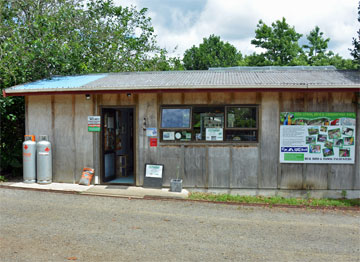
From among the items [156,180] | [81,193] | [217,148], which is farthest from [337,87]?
[81,193]

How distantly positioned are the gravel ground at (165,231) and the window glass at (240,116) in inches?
88.7

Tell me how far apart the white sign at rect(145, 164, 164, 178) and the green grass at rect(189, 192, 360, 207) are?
1.06 metres

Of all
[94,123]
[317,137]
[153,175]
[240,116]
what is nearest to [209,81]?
[240,116]

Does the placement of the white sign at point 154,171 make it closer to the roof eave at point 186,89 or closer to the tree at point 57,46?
the roof eave at point 186,89

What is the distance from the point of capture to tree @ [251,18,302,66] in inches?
1368

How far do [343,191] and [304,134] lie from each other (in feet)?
5.84

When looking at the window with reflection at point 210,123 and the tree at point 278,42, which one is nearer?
the window with reflection at point 210,123

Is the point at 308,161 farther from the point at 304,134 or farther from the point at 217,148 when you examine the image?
the point at 217,148

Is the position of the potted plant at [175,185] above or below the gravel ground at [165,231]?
above

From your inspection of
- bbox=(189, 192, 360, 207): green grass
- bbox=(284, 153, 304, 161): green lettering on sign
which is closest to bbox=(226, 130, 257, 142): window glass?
bbox=(284, 153, 304, 161): green lettering on sign

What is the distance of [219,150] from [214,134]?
45 cm

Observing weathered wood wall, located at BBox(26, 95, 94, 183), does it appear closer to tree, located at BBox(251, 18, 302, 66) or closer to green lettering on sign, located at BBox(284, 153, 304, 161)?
green lettering on sign, located at BBox(284, 153, 304, 161)

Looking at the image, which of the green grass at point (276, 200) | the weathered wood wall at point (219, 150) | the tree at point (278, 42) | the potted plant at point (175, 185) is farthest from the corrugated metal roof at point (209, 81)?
the tree at point (278, 42)

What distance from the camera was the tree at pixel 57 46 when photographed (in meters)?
10.6
